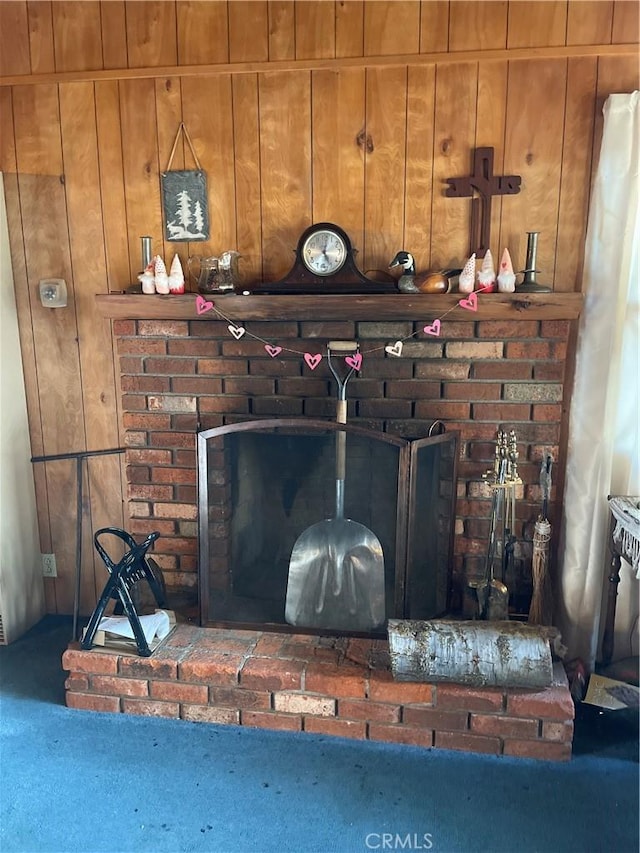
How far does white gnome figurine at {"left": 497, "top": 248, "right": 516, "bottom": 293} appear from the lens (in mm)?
1891

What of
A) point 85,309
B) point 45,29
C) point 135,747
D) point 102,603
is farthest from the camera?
point 85,309

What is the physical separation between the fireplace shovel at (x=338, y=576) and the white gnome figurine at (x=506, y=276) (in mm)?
533

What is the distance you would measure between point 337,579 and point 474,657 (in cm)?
49

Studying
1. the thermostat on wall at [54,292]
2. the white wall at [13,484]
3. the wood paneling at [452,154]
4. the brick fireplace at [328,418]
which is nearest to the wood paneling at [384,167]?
the wood paneling at [452,154]

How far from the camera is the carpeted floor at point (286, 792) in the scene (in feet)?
4.89

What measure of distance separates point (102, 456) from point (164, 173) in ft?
3.35

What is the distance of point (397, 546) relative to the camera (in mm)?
1935

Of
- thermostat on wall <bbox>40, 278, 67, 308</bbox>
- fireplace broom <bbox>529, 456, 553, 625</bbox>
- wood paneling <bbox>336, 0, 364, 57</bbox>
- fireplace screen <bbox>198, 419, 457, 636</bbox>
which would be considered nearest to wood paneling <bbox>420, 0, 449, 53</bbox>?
wood paneling <bbox>336, 0, 364, 57</bbox>

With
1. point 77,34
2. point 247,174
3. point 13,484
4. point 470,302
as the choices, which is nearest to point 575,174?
point 470,302

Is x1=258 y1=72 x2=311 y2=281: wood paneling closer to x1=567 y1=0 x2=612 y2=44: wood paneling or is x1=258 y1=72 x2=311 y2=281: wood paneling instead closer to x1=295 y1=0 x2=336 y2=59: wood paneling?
x1=295 y1=0 x2=336 y2=59: wood paneling

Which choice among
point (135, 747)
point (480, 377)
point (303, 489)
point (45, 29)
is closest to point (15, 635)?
point (135, 747)

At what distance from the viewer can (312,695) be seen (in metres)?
1.83

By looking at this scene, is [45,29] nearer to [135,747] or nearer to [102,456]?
[102,456]

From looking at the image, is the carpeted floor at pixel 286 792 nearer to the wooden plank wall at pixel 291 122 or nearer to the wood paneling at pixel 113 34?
the wooden plank wall at pixel 291 122
